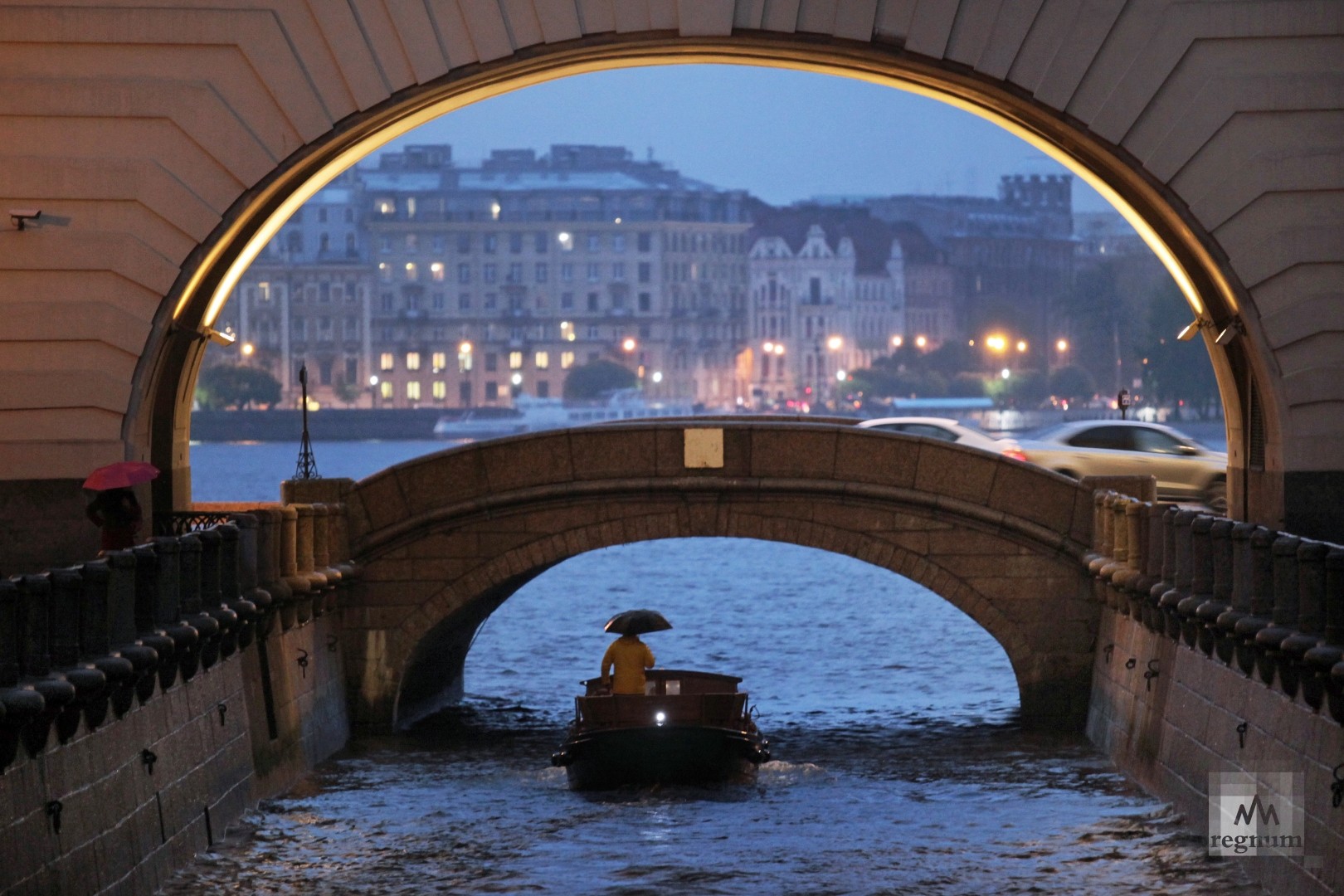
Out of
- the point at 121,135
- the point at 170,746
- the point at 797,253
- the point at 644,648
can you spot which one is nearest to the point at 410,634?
the point at 644,648

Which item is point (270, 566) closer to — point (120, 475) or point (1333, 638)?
point (120, 475)

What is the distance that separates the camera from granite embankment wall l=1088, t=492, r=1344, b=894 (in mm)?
12195

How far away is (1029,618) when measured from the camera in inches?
810

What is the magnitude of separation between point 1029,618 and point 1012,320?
13089 cm

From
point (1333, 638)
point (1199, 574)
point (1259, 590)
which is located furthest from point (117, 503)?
point (1333, 638)

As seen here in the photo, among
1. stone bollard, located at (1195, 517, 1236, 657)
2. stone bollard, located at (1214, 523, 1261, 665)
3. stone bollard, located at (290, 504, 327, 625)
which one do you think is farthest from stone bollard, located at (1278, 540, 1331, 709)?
stone bollard, located at (290, 504, 327, 625)

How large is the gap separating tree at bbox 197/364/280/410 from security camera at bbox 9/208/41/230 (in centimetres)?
9978

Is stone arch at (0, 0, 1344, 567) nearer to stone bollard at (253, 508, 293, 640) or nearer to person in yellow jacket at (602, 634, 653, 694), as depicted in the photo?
stone bollard at (253, 508, 293, 640)

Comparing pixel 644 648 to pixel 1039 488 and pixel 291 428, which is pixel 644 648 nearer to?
pixel 1039 488

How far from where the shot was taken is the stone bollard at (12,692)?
33.6ft

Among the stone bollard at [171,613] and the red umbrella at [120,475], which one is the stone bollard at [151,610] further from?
the red umbrella at [120,475]

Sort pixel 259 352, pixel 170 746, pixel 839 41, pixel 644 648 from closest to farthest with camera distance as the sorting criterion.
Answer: pixel 170 746
pixel 644 648
pixel 839 41
pixel 259 352

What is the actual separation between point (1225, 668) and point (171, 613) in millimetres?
7299

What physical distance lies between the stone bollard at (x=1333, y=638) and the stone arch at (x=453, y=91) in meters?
7.13
